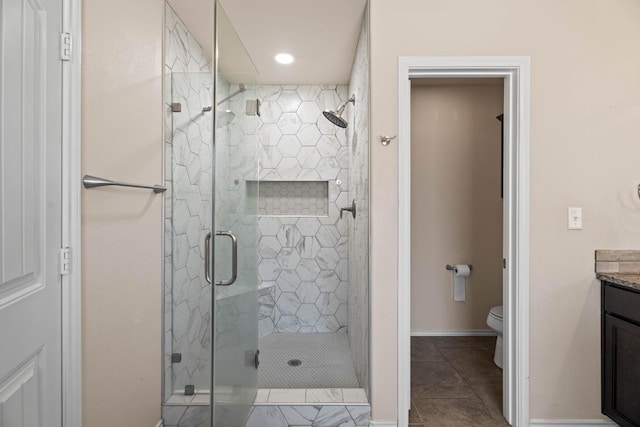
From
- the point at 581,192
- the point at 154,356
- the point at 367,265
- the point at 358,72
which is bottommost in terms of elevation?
the point at 154,356

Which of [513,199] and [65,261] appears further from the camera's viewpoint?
[513,199]

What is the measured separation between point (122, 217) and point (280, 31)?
1548mm

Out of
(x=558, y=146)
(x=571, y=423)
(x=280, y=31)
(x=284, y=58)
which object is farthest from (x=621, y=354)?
(x=284, y=58)

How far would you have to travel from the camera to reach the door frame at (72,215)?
108cm

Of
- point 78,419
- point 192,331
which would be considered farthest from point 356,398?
point 78,419

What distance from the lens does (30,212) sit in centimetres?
93

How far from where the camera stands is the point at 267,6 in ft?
6.28

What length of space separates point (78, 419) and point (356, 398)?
127cm

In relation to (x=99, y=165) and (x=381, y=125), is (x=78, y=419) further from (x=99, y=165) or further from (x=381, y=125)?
(x=381, y=125)

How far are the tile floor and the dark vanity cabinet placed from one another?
0.54m

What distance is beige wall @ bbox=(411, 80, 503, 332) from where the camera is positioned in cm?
308

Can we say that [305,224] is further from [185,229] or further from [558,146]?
[558,146]

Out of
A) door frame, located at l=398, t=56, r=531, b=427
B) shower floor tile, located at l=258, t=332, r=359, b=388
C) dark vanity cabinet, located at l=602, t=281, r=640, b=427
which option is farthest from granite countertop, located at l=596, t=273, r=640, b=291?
shower floor tile, located at l=258, t=332, r=359, b=388

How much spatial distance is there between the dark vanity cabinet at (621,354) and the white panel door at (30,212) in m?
2.33
